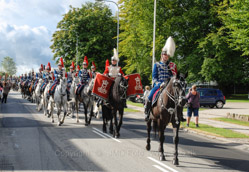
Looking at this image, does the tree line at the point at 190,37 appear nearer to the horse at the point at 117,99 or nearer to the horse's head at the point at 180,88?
the horse at the point at 117,99

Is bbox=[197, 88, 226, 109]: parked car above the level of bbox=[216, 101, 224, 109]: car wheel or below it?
above

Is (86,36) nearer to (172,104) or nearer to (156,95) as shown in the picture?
(156,95)

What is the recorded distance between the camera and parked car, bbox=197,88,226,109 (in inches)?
1236

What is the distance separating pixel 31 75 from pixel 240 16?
2138cm

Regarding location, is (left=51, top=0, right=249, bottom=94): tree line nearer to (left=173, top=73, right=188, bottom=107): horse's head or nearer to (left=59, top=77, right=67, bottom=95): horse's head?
(left=59, top=77, right=67, bottom=95): horse's head

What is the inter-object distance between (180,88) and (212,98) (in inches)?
984

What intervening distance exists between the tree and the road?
37.8 metres

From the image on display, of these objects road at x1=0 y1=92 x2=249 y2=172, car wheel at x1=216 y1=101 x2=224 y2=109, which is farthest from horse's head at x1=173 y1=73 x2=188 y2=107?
car wheel at x1=216 y1=101 x2=224 y2=109

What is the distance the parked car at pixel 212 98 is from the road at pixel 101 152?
18.8 metres

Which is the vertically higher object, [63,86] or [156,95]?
[63,86]

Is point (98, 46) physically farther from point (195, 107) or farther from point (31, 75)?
point (195, 107)

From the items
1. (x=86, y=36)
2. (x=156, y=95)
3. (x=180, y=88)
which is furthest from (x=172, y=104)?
(x=86, y=36)

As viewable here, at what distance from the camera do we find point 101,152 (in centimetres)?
930

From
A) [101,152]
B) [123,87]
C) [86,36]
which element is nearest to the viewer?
[101,152]
